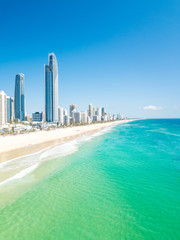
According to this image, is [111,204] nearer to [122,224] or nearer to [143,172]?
[122,224]

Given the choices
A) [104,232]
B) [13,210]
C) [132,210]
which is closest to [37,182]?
[13,210]

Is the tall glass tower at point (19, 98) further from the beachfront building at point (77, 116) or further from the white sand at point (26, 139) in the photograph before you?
the white sand at point (26, 139)

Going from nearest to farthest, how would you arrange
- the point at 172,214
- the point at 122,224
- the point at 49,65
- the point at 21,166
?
the point at 122,224, the point at 172,214, the point at 21,166, the point at 49,65

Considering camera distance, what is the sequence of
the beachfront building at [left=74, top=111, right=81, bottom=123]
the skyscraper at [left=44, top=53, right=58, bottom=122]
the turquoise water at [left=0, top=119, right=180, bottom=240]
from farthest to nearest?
the beachfront building at [left=74, top=111, right=81, bottom=123]
the skyscraper at [left=44, top=53, right=58, bottom=122]
the turquoise water at [left=0, top=119, right=180, bottom=240]

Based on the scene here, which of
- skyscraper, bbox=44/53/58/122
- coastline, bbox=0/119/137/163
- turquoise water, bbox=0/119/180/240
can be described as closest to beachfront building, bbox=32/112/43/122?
skyscraper, bbox=44/53/58/122

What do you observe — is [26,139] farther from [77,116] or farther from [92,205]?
[77,116]

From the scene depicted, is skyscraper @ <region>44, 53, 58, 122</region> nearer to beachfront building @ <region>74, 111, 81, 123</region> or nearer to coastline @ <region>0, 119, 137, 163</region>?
Result: beachfront building @ <region>74, 111, 81, 123</region>

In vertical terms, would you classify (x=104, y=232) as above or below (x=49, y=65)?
below

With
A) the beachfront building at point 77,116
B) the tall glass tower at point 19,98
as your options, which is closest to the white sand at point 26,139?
the beachfront building at point 77,116
